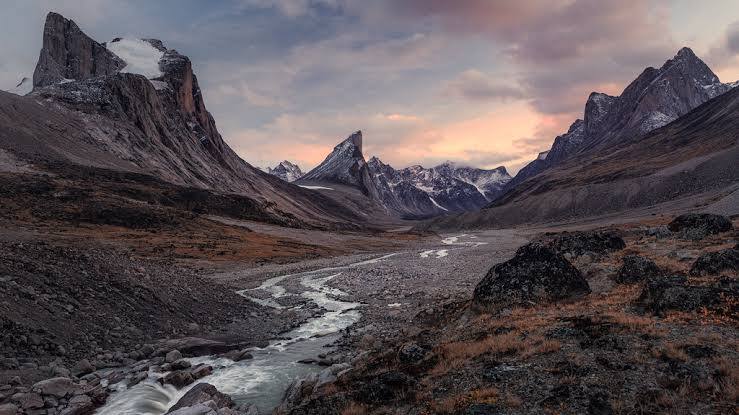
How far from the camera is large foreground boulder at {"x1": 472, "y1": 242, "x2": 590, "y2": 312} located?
26438mm

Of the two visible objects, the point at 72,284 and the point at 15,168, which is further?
the point at 15,168

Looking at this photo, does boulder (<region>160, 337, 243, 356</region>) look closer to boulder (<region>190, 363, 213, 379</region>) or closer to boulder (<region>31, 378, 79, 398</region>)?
boulder (<region>190, 363, 213, 379</region>)

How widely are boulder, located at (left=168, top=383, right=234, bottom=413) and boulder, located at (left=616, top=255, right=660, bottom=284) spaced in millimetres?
24114

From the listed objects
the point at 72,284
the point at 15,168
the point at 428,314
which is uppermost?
the point at 15,168

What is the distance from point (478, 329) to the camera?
22000 millimetres

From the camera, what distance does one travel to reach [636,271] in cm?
2784

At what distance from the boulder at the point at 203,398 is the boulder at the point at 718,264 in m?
25.7

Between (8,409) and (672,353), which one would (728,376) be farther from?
(8,409)

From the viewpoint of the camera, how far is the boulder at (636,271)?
27.2 m

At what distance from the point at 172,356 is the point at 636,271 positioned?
92.0 feet

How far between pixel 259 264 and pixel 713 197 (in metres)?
149

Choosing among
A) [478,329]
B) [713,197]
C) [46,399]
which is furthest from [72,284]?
[713,197]

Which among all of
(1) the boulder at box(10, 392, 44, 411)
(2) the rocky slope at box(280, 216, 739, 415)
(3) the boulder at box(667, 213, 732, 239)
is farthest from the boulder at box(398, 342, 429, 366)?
(3) the boulder at box(667, 213, 732, 239)

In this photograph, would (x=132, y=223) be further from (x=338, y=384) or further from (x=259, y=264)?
(x=338, y=384)
